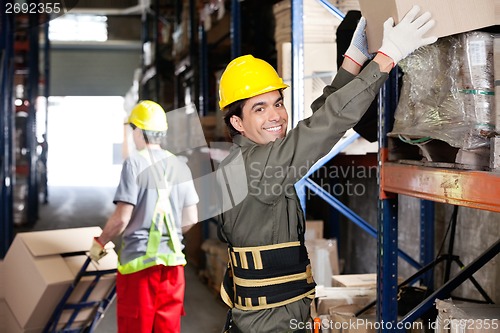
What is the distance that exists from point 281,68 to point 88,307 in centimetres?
236

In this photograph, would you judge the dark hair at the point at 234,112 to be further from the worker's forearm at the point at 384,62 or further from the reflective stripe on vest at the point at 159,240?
the reflective stripe on vest at the point at 159,240

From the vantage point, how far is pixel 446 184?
2586 mm

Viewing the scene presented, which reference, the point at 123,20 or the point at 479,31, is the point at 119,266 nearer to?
the point at 479,31

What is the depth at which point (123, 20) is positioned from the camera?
22797 mm

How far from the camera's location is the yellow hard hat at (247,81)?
264 centimetres

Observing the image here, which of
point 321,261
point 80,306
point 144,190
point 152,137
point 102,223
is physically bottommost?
point 102,223

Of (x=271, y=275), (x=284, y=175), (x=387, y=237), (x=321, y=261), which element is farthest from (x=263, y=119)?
(x=321, y=261)

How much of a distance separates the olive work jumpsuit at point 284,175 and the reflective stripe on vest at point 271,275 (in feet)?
0.09

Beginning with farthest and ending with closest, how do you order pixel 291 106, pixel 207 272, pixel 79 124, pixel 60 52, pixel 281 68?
pixel 79 124
pixel 60 52
pixel 207 272
pixel 281 68
pixel 291 106

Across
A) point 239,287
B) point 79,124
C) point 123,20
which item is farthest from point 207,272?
point 79,124

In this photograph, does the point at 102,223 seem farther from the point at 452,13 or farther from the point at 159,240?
the point at 452,13

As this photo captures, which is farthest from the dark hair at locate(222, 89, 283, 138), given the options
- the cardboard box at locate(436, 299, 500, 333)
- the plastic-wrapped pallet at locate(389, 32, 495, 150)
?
the cardboard box at locate(436, 299, 500, 333)

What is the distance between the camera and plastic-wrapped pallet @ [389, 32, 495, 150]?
2.43 m

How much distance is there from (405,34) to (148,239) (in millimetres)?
2740
